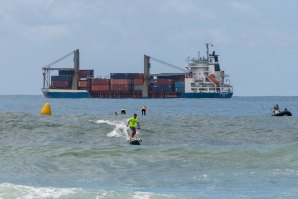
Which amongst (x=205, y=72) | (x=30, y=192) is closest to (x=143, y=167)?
(x=30, y=192)

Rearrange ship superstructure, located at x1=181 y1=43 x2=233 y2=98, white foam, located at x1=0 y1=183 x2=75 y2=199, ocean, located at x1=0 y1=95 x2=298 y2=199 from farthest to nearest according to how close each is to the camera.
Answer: ship superstructure, located at x1=181 y1=43 x2=233 y2=98 → ocean, located at x1=0 y1=95 x2=298 y2=199 → white foam, located at x1=0 y1=183 x2=75 y2=199

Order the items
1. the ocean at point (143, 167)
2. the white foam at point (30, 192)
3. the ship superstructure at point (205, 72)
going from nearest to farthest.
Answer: the white foam at point (30, 192)
the ocean at point (143, 167)
the ship superstructure at point (205, 72)

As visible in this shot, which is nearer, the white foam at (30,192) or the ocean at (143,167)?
the white foam at (30,192)

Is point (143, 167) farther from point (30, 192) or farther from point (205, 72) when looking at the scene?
point (205, 72)

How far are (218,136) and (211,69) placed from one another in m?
147

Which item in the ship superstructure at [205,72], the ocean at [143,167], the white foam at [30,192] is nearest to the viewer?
the white foam at [30,192]

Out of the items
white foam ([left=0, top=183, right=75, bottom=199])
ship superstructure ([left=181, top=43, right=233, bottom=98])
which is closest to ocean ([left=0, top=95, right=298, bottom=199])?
white foam ([left=0, top=183, right=75, bottom=199])

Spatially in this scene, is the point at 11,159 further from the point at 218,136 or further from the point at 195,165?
the point at 218,136

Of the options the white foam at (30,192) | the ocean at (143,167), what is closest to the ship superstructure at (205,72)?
the ocean at (143,167)

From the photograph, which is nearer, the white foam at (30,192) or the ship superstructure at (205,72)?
the white foam at (30,192)

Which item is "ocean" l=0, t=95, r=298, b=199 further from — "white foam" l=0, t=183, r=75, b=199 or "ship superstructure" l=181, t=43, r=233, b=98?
"ship superstructure" l=181, t=43, r=233, b=98

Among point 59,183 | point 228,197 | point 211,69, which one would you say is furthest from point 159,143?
point 211,69

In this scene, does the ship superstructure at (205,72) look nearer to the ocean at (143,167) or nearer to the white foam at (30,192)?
the ocean at (143,167)

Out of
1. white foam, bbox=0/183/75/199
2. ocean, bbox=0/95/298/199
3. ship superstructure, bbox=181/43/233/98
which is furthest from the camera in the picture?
ship superstructure, bbox=181/43/233/98
